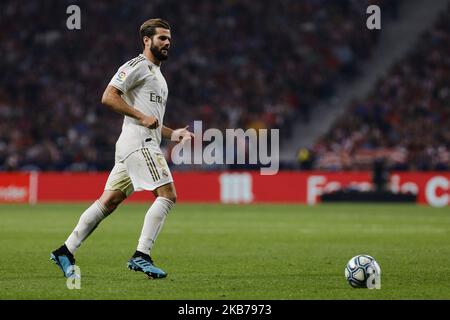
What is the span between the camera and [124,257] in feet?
39.5

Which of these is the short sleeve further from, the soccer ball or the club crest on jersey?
the soccer ball

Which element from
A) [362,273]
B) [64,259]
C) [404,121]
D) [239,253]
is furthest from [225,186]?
[362,273]

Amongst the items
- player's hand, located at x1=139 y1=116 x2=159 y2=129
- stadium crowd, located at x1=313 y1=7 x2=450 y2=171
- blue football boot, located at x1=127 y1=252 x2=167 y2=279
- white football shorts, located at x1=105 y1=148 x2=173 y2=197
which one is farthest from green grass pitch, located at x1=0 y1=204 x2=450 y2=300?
stadium crowd, located at x1=313 y1=7 x2=450 y2=171

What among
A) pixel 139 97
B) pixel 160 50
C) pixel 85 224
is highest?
pixel 160 50

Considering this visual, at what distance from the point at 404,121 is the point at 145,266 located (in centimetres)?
2277

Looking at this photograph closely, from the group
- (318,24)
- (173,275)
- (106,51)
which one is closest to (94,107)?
(106,51)

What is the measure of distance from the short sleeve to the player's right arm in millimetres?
58

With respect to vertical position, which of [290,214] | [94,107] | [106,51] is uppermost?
[106,51]

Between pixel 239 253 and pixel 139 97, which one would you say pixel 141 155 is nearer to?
pixel 139 97

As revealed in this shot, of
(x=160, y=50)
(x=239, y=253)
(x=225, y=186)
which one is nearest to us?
(x=160, y=50)

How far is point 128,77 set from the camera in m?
9.44

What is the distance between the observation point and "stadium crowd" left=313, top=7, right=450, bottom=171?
29.4 metres

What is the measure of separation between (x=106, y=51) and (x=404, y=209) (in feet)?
49.9
